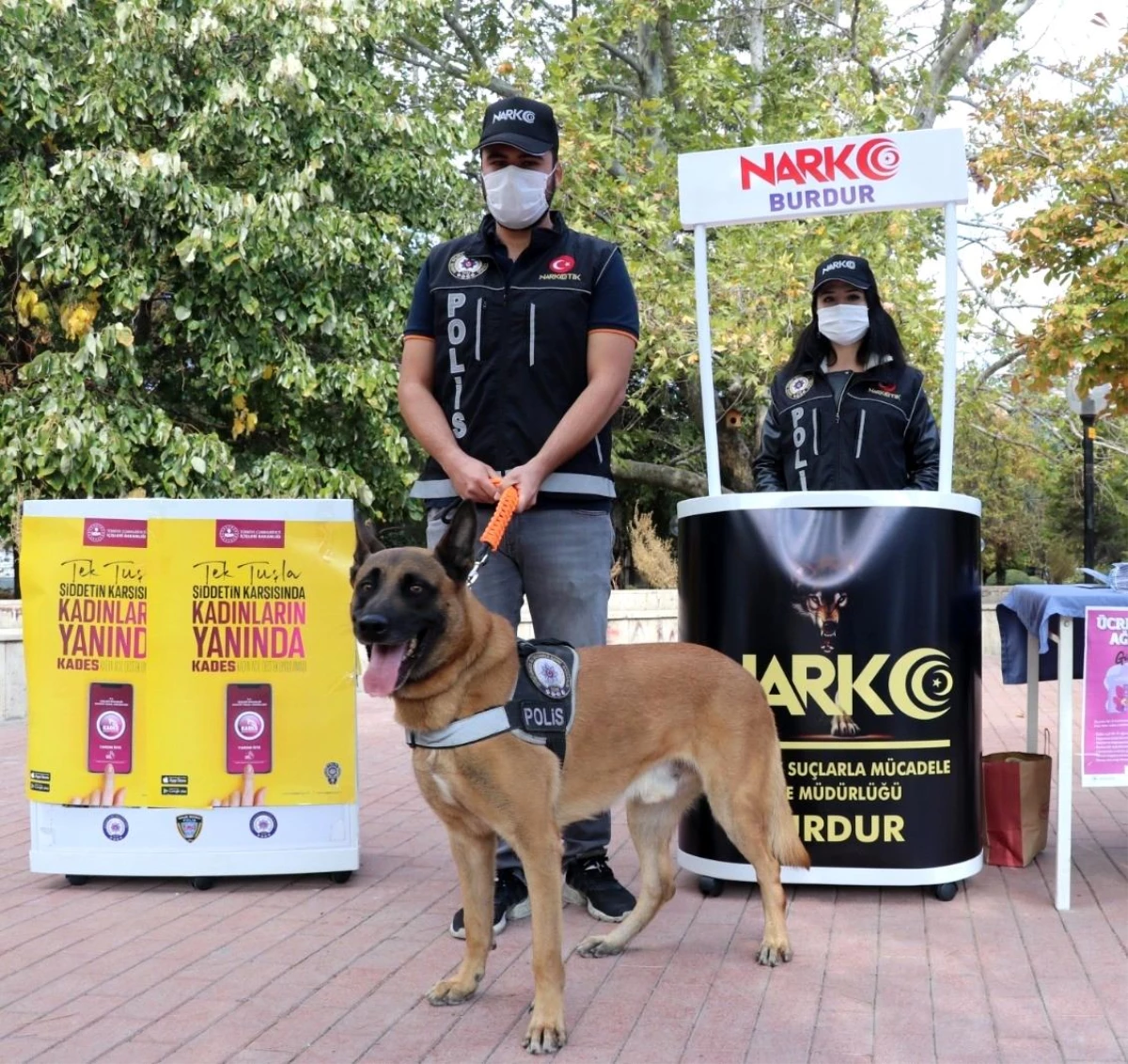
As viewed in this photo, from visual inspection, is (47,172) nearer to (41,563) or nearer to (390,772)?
(390,772)

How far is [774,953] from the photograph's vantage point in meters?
4.04

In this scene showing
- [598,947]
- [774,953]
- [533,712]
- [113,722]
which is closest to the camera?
[533,712]

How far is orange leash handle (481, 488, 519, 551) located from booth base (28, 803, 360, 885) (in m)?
1.67

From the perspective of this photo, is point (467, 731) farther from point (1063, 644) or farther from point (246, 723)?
point (1063, 644)

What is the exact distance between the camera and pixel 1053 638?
15.6ft

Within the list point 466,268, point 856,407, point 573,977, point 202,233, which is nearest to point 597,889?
point 573,977

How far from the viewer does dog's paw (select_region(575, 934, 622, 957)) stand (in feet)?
13.6

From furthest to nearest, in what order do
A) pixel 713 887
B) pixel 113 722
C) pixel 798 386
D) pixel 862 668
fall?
1. pixel 798 386
2. pixel 113 722
3. pixel 713 887
4. pixel 862 668

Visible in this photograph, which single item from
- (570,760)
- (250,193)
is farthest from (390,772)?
(250,193)

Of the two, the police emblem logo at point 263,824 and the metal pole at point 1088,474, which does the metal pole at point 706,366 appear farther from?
the metal pole at point 1088,474

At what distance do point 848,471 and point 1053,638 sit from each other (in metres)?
0.99

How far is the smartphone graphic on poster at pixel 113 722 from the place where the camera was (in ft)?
16.7

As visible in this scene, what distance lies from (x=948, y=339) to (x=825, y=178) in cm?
79

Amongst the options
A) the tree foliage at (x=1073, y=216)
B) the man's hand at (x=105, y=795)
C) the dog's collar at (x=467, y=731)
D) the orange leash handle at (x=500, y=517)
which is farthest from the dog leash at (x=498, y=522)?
the tree foliage at (x=1073, y=216)
